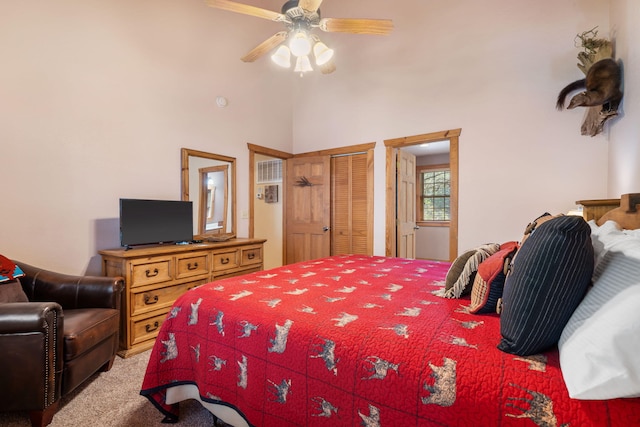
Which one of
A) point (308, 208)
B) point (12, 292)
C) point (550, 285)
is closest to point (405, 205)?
point (308, 208)

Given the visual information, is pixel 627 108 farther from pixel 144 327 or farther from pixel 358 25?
pixel 144 327

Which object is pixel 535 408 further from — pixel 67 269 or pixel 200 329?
pixel 67 269

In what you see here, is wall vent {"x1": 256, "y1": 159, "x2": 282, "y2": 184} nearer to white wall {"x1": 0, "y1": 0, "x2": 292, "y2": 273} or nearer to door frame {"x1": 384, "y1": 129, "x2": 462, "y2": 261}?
white wall {"x1": 0, "y1": 0, "x2": 292, "y2": 273}

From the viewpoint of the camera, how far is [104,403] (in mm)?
1787

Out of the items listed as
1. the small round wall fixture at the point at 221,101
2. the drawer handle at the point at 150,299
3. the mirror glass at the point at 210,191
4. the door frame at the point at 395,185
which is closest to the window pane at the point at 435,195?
the door frame at the point at 395,185

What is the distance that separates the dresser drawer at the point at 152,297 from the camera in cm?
246

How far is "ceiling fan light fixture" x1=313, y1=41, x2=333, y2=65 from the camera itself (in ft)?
8.29

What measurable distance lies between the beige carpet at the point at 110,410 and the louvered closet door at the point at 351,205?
2942mm

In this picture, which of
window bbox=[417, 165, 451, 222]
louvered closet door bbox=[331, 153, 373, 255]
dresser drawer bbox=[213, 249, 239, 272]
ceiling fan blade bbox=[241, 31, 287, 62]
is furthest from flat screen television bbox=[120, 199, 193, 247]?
window bbox=[417, 165, 451, 222]

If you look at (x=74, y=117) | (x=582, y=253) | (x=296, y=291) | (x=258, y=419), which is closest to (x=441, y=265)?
(x=296, y=291)

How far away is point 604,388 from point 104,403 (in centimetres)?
234

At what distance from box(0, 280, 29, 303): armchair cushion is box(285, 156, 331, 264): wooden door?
3219 mm

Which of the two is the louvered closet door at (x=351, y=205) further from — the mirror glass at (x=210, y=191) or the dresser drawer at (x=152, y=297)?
the dresser drawer at (x=152, y=297)

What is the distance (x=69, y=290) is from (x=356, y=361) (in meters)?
2.23
